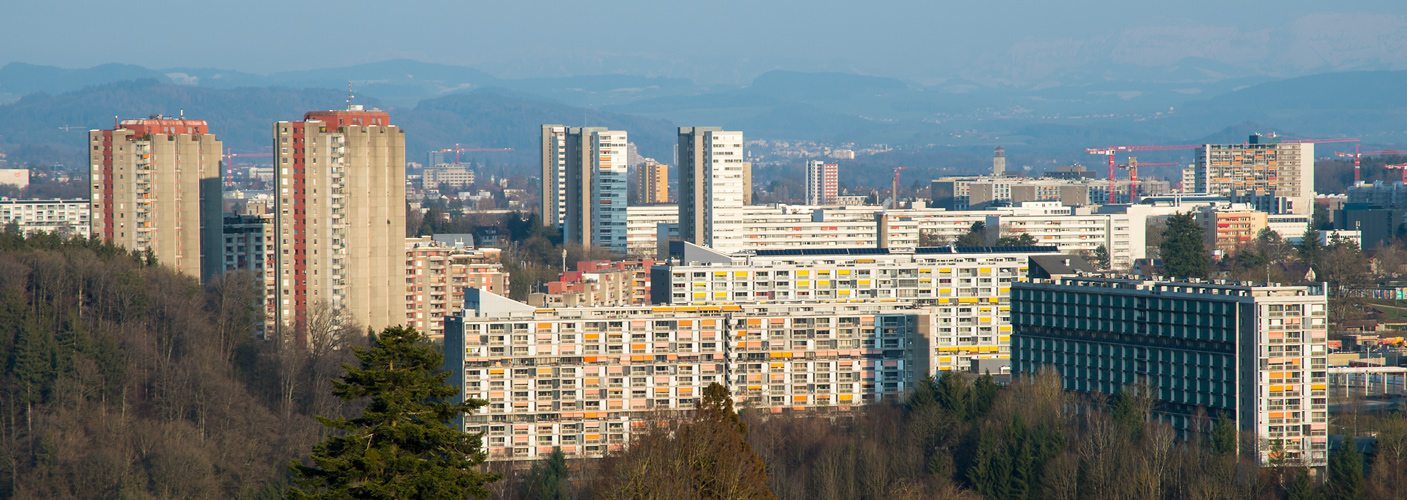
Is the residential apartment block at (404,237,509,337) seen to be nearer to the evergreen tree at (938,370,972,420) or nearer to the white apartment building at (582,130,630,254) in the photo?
the evergreen tree at (938,370,972,420)

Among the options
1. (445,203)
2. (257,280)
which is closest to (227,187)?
(445,203)

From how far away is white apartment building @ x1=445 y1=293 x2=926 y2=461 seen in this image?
31.5m

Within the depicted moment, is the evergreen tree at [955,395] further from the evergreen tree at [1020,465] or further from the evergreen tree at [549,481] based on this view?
the evergreen tree at [549,481]

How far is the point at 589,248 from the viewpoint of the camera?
66625 millimetres

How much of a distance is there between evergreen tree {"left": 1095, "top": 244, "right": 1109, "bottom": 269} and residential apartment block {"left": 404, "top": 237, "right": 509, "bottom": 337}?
21912 mm

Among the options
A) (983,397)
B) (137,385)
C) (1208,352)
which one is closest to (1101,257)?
(983,397)

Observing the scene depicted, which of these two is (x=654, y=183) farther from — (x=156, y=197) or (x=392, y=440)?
(x=392, y=440)

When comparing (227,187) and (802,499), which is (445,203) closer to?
(227,187)

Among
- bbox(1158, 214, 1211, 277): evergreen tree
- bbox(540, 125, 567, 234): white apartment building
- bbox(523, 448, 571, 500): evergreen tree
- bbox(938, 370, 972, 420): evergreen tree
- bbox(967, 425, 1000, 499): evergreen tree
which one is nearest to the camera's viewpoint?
bbox(523, 448, 571, 500): evergreen tree

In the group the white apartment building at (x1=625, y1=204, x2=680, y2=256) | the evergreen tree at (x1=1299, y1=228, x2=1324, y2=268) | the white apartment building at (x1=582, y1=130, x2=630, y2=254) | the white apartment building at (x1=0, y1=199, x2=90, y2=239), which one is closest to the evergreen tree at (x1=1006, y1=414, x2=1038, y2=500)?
the evergreen tree at (x1=1299, y1=228, x2=1324, y2=268)

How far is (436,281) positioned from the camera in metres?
45.8

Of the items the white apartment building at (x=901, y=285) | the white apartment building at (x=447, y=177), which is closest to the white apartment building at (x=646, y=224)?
the white apartment building at (x=901, y=285)

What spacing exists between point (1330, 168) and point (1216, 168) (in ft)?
79.3

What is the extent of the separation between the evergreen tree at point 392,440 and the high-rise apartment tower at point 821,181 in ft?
388
